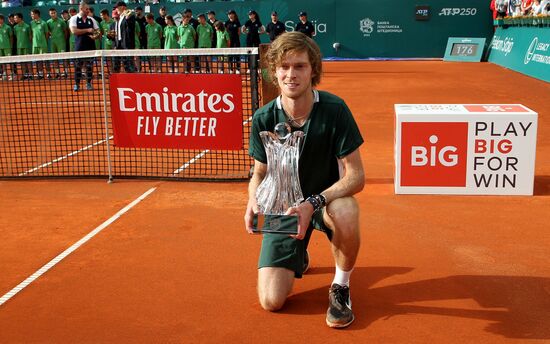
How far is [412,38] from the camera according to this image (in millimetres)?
27672

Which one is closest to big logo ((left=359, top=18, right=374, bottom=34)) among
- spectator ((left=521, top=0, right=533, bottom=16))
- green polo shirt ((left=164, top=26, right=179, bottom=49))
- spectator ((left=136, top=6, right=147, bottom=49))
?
spectator ((left=521, top=0, right=533, bottom=16))

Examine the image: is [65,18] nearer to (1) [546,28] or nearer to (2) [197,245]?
(1) [546,28]

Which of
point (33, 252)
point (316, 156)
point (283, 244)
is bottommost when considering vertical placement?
point (33, 252)

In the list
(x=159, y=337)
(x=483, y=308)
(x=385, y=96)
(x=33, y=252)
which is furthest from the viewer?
(x=385, y=96)

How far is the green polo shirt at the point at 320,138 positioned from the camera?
13.1ft

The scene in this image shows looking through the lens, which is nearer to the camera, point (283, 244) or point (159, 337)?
point (159, 337)

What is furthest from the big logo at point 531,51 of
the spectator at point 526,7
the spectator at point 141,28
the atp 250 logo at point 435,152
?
the atp 250 logo at point 435,152

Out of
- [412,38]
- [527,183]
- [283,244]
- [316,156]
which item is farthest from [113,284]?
[412,38]

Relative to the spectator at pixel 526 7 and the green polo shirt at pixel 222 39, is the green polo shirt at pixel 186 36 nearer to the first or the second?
the green polo shirt at pixel 222 39

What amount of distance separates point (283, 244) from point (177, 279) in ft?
3.30

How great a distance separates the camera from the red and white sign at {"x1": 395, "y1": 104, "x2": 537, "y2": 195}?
21.9ft

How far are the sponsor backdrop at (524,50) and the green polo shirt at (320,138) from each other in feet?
51.0

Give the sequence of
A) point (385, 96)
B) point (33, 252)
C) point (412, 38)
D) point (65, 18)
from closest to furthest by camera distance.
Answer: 1. point (33, 252)
2. point (385, 96)
3. point (65, 18)
4. point (412, 38)

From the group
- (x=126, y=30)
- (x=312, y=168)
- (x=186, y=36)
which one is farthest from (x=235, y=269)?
(x=186, y=36)
